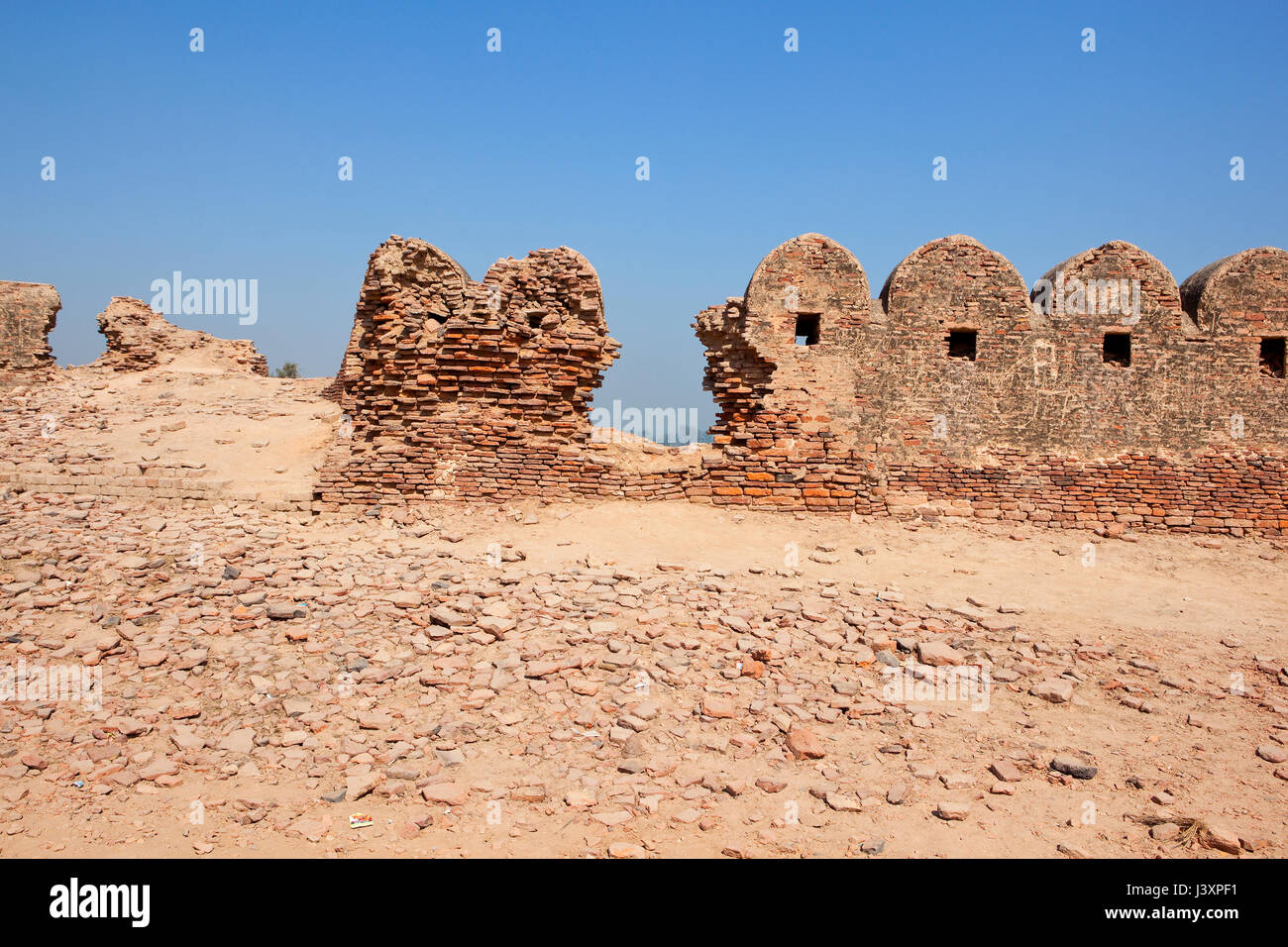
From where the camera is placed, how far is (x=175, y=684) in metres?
4.86

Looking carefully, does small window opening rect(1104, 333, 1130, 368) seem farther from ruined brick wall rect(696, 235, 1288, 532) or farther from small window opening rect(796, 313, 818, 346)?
small window opening rect(796, 313, 818, 346)

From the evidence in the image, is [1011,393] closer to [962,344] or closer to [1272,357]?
[962,344]

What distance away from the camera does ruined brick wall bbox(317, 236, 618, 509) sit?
8.13 m

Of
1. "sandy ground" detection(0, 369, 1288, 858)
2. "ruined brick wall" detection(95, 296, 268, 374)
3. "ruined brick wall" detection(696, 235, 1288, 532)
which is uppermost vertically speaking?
"ruined brick wall" detection(95, 296, 268, 374)

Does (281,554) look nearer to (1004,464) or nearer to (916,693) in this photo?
(916,693)

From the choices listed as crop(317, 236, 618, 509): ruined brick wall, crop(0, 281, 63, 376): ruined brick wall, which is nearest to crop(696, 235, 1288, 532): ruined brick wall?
crop(317, 236, 618, 509): ruined brick wall

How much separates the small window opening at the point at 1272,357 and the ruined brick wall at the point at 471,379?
8.35 meters

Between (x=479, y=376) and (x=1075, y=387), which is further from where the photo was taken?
(x=1075, y=387)

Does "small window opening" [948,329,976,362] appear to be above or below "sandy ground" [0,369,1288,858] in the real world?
above

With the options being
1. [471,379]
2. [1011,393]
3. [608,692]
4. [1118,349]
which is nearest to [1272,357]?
[1118,349]

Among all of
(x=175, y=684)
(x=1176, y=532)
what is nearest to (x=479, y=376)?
(x=175, y=684)

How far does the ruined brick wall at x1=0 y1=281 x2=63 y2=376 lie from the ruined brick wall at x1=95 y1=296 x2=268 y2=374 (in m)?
1.03

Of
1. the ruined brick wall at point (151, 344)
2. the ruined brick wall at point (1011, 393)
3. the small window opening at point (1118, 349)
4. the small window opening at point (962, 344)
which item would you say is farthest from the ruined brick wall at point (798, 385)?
the ruined brick wall at point (151, 344)

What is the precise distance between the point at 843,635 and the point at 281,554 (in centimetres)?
513
